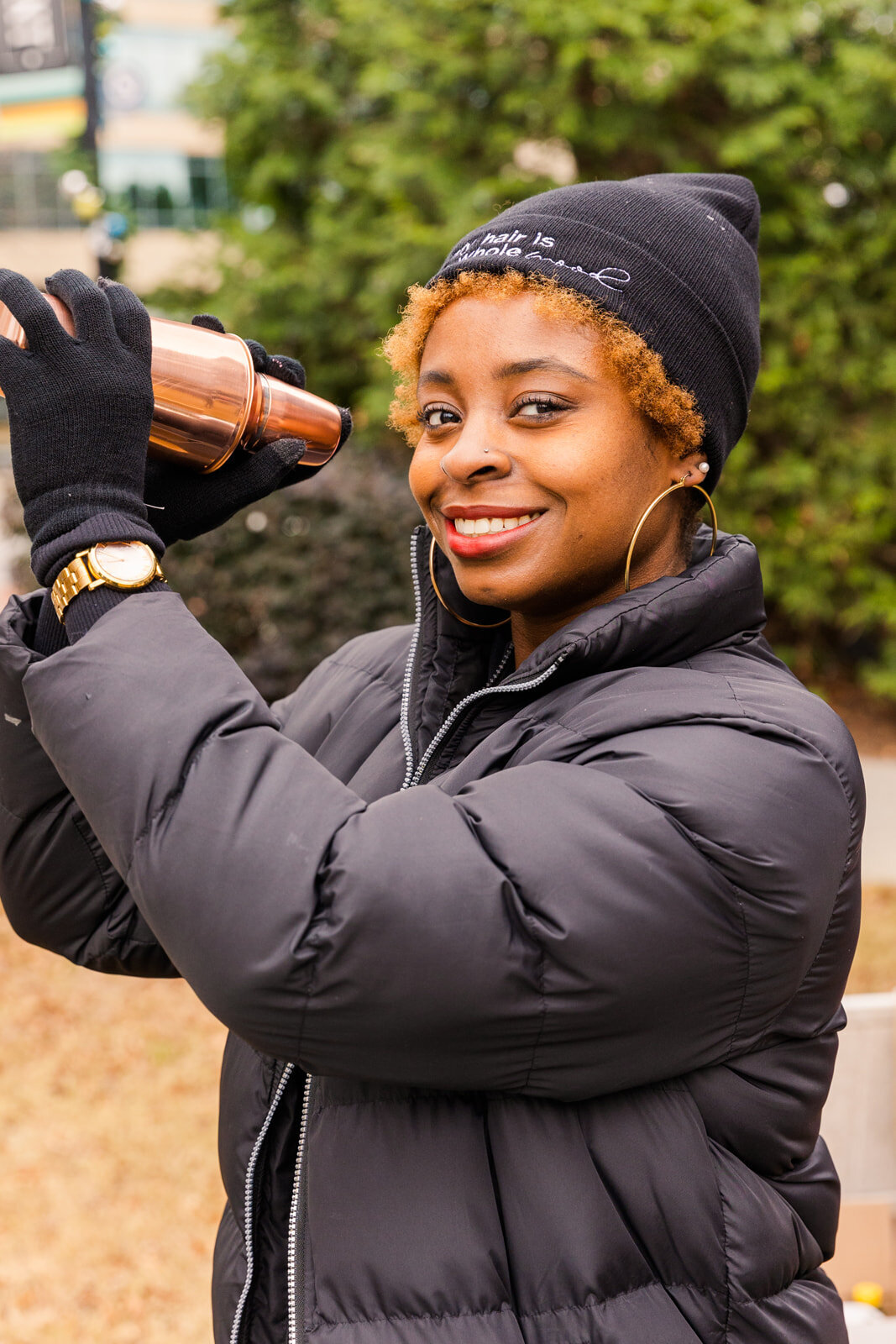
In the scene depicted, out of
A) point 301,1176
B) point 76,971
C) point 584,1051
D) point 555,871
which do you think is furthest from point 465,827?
point 76,971

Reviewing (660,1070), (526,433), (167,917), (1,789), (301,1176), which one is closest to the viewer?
(167,917)

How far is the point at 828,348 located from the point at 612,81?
7.28ft

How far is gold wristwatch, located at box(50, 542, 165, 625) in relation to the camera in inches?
55.2

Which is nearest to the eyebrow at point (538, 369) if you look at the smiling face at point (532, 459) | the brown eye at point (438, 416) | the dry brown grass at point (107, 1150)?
the smiling face at point (532, 459)

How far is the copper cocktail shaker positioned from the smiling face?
281mm

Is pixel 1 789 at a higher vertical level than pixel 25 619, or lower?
lower

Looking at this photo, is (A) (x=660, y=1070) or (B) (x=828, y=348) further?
(B) (x=828, y=348)

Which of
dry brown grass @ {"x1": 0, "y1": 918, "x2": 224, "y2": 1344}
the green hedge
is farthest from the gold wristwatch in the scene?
the green hedge

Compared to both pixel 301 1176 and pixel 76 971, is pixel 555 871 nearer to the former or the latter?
pixel 301 1176

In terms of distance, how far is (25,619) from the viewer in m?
1.67

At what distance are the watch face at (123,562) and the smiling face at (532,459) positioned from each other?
0.42 meters

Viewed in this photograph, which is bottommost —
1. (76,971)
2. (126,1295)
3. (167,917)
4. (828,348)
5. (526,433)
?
(76,971)

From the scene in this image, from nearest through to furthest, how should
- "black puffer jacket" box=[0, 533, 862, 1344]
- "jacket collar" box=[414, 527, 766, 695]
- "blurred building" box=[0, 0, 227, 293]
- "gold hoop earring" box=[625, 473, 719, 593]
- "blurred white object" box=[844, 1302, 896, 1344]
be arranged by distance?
"black puffer jacket" box=[0, 533, 862, 1344], "jacket collar" box=[414, 527, 766, 695], "gold hoop earring" box=[625, 473, 719, 593], "blurred white object" box=[844, 1302, 896, 1344], "blurred building" box=[0, 0, 227, 293]

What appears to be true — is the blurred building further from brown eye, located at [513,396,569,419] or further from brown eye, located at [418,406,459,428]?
brown eye, located at [513,396,569,419]
